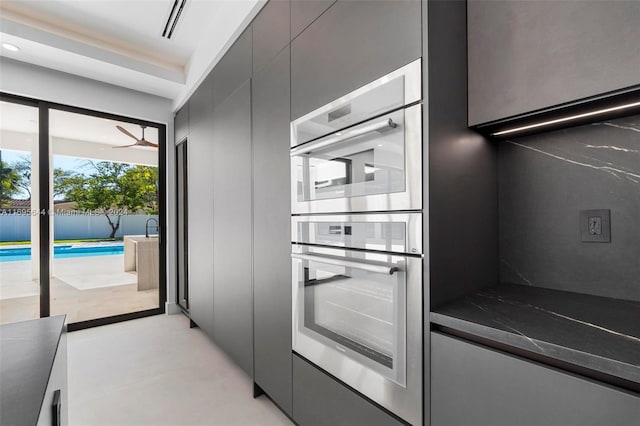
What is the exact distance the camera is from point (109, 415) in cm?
182

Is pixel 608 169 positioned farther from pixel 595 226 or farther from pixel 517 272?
pixel 517 272

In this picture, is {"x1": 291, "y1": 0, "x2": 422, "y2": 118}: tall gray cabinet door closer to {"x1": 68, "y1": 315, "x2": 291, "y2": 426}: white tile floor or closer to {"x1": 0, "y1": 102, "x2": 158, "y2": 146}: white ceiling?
{"x1": 68, "y1": 315, "x2": 291, "y2": 426}: white tile floor

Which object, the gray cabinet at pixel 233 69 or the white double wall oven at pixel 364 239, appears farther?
the gray cabinet at pixel 233 69

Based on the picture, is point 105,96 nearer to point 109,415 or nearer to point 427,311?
point 109,415

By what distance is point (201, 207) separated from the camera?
3.00m

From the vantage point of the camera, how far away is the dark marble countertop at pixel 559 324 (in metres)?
0.69

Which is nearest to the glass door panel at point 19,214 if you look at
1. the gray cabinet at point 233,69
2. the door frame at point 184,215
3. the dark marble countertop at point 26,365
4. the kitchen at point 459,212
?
the door frame at point 184,215

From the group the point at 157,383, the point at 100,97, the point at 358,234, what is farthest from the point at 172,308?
the point at 358,234

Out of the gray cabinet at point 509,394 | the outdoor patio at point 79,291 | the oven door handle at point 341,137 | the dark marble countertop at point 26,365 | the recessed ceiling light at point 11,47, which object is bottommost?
the outdoor patio at point 79,291

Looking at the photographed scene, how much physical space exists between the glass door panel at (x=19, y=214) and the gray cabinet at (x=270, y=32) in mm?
2661

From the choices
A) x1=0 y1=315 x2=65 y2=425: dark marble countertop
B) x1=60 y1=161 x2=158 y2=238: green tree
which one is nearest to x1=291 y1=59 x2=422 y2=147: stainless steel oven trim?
x1=0 y1=315 x2=65 y2=425: dark marble countertop

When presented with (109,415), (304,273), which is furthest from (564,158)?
(109,415)

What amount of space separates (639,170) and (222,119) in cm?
249

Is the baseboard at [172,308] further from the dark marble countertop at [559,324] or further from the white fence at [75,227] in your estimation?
the dark marble countertop at [559,324]
